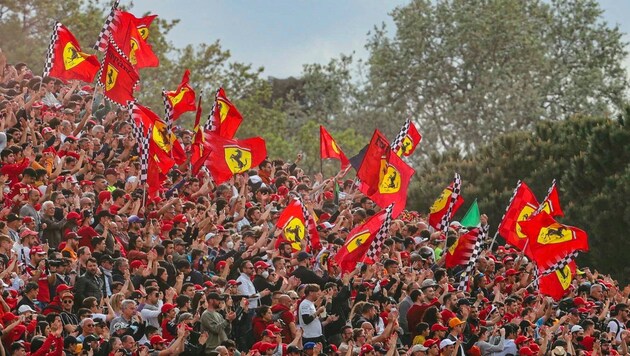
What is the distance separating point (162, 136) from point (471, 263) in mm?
5615

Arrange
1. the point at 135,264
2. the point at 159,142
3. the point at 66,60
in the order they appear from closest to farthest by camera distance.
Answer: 1. the point at 135,264
2. the point at 159,142
3. the point at 66,60

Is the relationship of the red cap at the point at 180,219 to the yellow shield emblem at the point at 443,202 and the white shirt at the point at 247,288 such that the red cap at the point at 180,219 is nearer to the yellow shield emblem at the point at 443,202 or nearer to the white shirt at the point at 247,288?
the white shirt at the point at 247,288

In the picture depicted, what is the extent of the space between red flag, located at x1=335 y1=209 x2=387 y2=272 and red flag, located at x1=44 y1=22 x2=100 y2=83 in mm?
8084

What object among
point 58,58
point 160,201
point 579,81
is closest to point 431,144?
point 579,81

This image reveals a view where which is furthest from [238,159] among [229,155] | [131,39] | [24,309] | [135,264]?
[24,309]

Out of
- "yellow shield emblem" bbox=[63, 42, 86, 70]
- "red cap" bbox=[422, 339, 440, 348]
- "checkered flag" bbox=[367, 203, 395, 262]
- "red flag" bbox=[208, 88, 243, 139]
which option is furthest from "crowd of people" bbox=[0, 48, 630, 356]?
"red flag" bbox=[208, 88, 243, 139]

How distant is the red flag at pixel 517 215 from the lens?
32.2 m

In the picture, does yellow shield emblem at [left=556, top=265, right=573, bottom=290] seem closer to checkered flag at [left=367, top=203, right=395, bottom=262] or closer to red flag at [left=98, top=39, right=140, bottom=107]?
checkered flag at [left=367, top=203, right=395, bottom=262]

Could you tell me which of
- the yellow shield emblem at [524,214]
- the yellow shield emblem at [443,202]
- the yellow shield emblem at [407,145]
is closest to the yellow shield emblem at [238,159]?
the yellow shield emblem at [443,202]

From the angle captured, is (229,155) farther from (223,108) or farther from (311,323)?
(311,323)

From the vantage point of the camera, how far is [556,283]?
100ft

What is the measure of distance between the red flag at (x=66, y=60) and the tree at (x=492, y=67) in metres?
34.1

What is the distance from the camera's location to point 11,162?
27.1 meters

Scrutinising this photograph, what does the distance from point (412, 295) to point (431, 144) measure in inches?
1763
